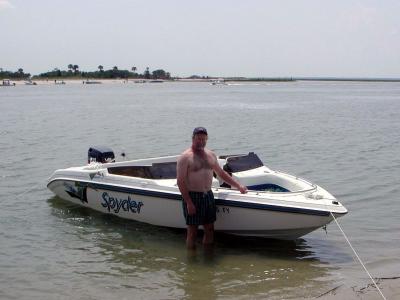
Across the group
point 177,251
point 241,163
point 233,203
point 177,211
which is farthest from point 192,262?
point 241,163

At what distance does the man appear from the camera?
782cm

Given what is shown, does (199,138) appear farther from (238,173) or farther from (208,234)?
(238,173)

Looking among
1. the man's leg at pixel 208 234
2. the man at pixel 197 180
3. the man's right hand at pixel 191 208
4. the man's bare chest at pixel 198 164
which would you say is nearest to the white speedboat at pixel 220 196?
the man's leg at pixel 208 234

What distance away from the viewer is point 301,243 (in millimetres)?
8883

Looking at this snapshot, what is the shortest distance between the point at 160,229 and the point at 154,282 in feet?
7.28

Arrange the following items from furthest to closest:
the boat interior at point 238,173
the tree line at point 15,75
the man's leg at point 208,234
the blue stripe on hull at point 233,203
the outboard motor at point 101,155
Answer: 1. the tree line at point 15,75
2. the outboard motor at point 101,155
3. the boat interior at point 238,173
4. the man's leg at point 208,234
5. the blue stripe on hull at point 233,203

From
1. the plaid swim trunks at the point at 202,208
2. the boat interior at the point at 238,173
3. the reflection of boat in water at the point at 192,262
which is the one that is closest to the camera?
the reflection of boat in water at the point at 192,262

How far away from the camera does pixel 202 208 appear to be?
26.5 ft

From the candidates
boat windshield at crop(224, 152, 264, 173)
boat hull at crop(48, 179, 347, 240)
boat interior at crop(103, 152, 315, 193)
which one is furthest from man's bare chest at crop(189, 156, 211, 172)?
boat windshield at crop(224, 152, 264, 173)

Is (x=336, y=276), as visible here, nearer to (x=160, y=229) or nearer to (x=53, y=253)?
(x=160, y=229)

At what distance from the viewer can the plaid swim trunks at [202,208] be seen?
8.02m

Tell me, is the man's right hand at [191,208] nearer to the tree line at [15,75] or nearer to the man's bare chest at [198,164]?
the man's bare chest at [198,164]

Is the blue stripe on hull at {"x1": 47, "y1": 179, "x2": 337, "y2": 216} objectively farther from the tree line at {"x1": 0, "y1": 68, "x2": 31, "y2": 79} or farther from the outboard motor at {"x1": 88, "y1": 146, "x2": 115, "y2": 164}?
the tree line at {"x1": 0, "y1": 68, "x2": 31, "y2": 79}

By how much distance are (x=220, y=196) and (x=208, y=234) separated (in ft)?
2.01
